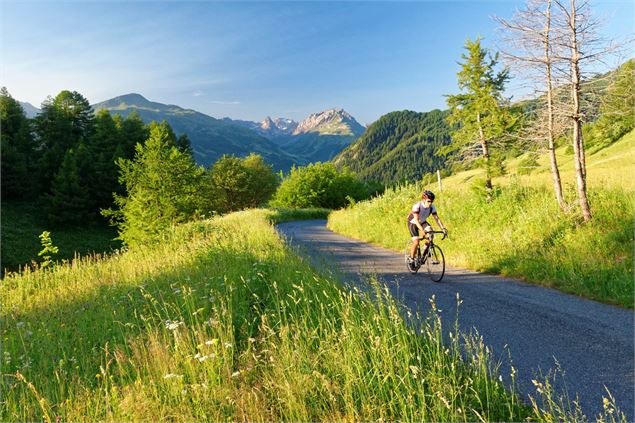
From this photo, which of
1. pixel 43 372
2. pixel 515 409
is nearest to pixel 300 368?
pixel 515 409

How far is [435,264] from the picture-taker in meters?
9.96

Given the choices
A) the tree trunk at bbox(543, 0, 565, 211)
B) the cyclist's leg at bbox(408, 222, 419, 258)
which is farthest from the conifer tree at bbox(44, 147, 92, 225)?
the tree trunk at bbox(543, 0, 565, 211)

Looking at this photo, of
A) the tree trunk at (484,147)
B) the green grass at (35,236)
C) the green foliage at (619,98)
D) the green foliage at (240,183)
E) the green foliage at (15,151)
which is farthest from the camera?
the green foliage at (240,183)

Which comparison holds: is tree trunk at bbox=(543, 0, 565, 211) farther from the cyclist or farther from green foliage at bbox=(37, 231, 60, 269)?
green foliage at bbox=(37, 231, 60, 269)

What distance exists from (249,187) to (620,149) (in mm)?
70829

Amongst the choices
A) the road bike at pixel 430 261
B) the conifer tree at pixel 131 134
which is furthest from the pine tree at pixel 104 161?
the road bike at pixel 430 261

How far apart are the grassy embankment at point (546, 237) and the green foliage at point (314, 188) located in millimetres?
42694

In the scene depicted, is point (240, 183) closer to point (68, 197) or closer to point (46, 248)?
point (68, 197)

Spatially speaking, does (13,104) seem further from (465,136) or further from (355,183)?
(465,136)

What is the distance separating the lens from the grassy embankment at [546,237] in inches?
330

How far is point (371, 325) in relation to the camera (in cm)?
445

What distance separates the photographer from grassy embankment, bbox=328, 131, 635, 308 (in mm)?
8391

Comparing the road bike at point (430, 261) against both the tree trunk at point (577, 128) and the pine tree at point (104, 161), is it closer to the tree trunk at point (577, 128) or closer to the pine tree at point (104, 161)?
the tree trunk at point (577, 128)

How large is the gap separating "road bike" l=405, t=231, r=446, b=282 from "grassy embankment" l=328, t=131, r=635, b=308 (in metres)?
1.85
